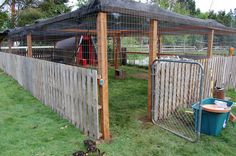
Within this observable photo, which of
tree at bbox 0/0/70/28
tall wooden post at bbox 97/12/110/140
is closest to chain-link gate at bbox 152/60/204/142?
tall wooden post at bbox 97/12/110/140

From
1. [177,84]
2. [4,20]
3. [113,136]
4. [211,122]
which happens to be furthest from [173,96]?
[4,20]

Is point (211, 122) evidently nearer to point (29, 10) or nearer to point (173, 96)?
point (173, 96)

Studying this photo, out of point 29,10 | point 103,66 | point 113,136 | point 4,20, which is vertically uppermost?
point 29,10

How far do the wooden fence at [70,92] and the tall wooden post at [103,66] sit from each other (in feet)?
0.35

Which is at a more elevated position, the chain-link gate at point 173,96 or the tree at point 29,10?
the tree at point 29,10

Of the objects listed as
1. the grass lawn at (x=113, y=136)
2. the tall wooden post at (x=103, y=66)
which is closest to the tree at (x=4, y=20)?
the grass lawn at (x=113, y=136)

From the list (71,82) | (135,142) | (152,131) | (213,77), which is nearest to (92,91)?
(71,82)

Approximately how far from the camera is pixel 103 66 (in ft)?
9.70

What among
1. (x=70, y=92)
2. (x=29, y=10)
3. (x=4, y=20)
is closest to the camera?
(x=70, y=92)

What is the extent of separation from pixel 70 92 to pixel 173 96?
1.98 m

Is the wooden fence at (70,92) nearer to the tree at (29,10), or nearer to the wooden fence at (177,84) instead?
the wooden fence at (177,84)

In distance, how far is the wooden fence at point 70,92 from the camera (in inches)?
120

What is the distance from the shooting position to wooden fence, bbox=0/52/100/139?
3.04 meters

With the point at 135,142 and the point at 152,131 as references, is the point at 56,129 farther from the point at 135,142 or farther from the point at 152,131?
the point at 152,131
